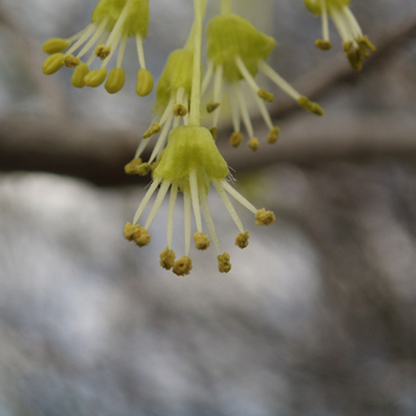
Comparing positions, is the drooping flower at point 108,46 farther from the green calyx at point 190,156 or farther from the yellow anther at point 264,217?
the yellow anther at point 264,217

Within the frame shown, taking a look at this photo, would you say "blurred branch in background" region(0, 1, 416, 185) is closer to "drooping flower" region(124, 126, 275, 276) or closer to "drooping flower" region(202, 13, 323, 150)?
"drooping flower" region(202, 13, 323, 150)

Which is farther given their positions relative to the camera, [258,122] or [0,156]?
[258,122]

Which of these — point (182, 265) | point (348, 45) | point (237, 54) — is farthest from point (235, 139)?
point (182, 265)

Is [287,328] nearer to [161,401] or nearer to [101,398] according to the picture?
[161,401]

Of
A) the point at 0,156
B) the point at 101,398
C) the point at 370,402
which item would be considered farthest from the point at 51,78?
the point at 370,402

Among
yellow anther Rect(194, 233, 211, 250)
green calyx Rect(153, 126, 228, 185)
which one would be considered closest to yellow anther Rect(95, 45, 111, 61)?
green calyx Rect(153, 126, 228, 185)

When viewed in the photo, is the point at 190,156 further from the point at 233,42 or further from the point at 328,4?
the point at 328,4
